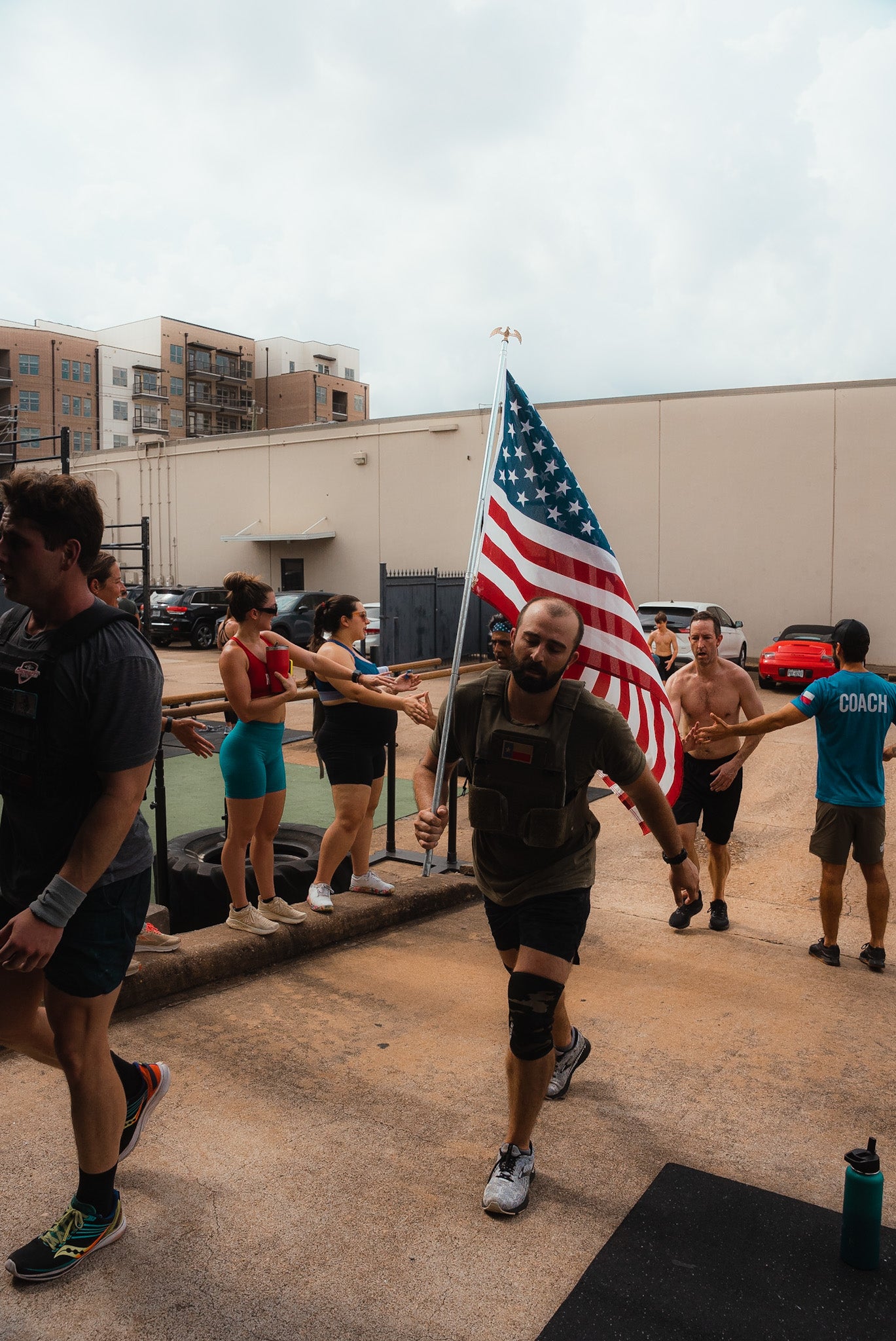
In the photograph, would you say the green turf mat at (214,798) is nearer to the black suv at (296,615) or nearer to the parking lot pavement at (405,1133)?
the parking lot pavement at (405,1133)

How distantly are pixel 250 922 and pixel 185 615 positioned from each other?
22.3 metres

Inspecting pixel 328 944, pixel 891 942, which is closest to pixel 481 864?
pixel 328 944

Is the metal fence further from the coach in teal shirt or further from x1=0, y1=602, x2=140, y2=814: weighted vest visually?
x1=0, y1=602, x2=140, y2=814: weighted vest

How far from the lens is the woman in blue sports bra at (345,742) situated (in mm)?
5289

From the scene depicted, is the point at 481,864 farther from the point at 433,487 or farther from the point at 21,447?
the point at 21,447

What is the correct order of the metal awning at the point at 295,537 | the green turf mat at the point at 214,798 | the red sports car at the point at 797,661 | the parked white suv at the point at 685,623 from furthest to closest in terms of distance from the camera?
1. the metal awning at the point at 295,537
2. the parked white suv at the point at 685,623
3. the red sports car at the point at 797,661
4. the green turf mat at the point at 214,798

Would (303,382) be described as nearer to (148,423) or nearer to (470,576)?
(148,423)

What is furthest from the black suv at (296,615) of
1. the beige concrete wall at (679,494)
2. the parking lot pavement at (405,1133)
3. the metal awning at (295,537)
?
the parking lot pavement at (405,1133)

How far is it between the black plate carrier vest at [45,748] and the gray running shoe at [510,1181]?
1.58 m

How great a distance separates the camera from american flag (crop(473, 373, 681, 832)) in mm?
4324

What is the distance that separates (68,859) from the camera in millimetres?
2348

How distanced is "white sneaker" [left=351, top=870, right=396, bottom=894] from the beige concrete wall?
19939 millimetres

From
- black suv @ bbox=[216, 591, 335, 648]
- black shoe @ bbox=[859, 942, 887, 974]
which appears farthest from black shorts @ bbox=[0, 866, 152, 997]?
black suv @ bbox=[216, 591, 335, 648]

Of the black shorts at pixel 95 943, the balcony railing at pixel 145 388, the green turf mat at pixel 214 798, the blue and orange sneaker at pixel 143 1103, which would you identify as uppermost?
the balcony railing at pixel 145 388
